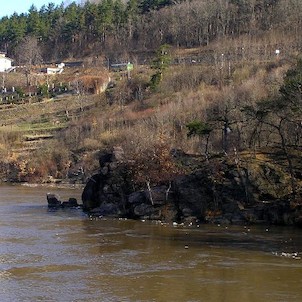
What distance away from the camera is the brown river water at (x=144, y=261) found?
18859 millimetres

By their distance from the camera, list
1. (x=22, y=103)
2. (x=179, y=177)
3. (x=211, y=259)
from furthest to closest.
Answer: (x=22, y=103) < (x=179, y=177) < (x=211, y=259)

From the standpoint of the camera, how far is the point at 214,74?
84.1 m

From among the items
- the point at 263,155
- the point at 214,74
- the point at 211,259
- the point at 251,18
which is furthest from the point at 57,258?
the point at 251,18

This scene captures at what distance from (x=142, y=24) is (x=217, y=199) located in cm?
9069

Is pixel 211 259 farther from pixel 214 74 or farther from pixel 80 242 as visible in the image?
pixel 214 74

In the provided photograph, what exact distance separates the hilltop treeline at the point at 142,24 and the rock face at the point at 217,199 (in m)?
66.0

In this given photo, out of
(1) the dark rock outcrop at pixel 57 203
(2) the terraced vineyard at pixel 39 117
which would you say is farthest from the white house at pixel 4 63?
(1) the dark rock outcrop at pixel 57 203

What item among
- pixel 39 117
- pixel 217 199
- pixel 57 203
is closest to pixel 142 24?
pixel 39 117

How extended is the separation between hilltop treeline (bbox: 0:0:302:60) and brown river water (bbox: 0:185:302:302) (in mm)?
72552

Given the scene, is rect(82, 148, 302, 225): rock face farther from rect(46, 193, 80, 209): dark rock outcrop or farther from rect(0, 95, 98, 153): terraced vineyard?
rect(0, 95, 98, 153): terraced vineyard

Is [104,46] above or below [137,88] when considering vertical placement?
above

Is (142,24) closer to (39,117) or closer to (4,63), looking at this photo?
(4,63)

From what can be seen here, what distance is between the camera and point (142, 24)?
394 feet

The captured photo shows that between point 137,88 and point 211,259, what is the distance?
65169mm
